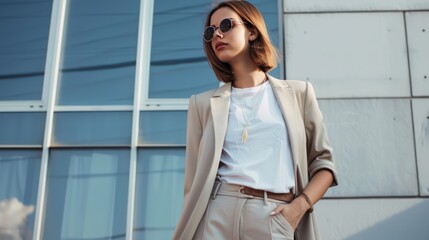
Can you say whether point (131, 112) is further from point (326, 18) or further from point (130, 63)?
point (326, 18)

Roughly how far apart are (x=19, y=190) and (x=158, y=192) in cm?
124

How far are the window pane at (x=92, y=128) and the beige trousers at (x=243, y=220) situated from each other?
2622 millimetres

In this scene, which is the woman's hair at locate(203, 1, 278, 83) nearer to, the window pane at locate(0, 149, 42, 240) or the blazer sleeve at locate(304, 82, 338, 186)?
the blazer sleeve at locate(304, 82, 338, 186)

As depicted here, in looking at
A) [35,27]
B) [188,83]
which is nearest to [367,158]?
[188,83]

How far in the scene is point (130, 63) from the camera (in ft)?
15.8

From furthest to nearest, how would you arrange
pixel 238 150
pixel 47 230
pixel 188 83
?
pixel 188 83
pixel 47 230
pixel 238 150

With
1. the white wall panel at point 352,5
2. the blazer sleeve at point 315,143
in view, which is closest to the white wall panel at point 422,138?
the white wall panel at point 352,5

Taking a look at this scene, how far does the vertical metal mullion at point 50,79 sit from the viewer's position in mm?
4449

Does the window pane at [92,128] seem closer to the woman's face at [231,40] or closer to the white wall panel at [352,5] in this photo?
the white wall panel at [352,5]

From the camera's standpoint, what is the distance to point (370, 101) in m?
4.30

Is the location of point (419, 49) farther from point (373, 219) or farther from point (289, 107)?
point (289, 107)

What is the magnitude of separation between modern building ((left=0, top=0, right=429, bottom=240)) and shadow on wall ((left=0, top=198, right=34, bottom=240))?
0.04 ft

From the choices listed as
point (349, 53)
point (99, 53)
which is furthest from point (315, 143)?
point (99, 53)

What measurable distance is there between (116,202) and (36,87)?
1350mm
